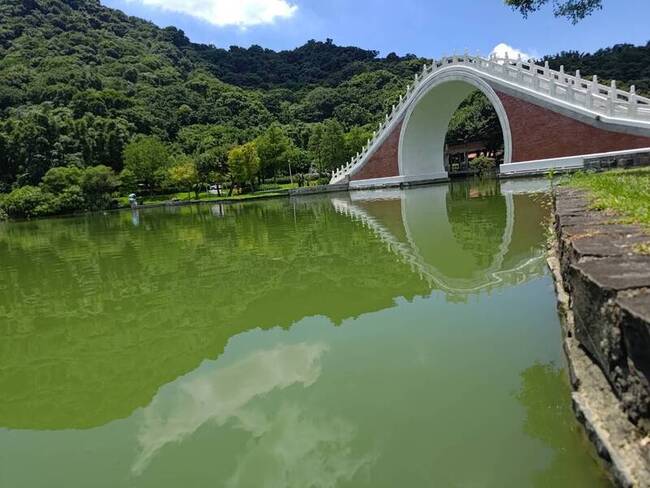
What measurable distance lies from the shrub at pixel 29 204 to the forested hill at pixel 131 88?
7988 mm

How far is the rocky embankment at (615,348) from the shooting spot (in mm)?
1497

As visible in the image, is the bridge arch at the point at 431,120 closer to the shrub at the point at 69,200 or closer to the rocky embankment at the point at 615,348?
the shrub at the point at 69,200

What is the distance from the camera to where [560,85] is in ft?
65.7

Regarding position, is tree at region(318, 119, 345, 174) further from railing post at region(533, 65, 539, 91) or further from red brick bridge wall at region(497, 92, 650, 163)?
railing post at region(533, 65, 539, 91)

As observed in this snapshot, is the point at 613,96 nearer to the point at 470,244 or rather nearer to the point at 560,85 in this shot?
the point at 560,85

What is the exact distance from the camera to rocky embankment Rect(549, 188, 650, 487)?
4.91 feet

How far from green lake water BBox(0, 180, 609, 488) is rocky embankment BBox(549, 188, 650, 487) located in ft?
0.88

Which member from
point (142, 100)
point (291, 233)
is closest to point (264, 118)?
point (142, 100)

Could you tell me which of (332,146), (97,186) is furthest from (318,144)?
(97,186)

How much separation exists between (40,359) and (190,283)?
8.29 ft

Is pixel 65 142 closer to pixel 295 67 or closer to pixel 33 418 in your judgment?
pixel 33 418

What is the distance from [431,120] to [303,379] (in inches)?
1204

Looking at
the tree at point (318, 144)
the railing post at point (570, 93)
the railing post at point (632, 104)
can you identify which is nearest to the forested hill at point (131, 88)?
the tree at point (318, 144)

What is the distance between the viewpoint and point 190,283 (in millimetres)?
6594
